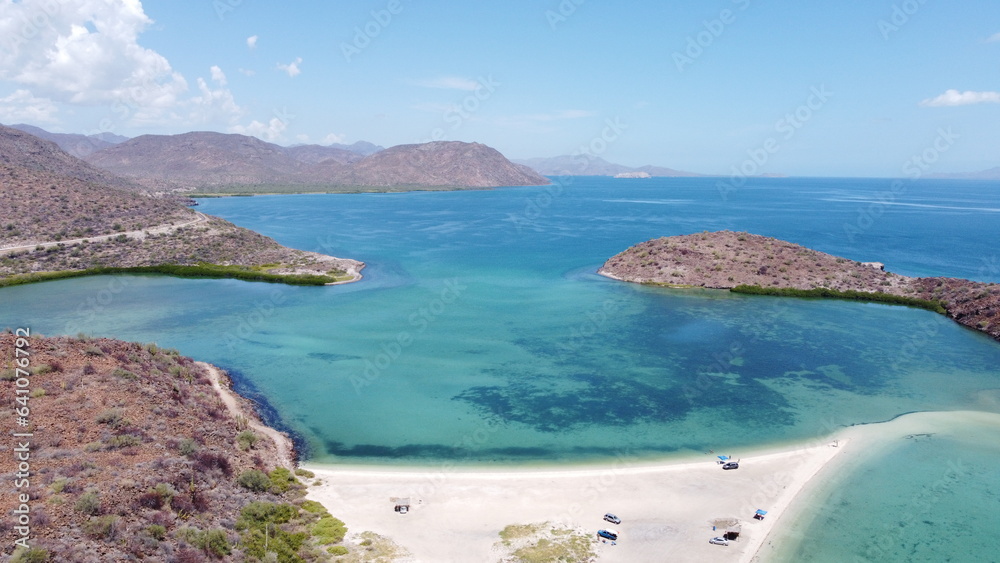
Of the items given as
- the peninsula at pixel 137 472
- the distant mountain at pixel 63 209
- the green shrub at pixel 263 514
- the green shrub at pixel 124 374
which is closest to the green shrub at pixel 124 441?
the peninsula at pixel 137 472

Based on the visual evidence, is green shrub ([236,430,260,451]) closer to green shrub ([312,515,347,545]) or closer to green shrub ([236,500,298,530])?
green shrub ([236,500,298,530])

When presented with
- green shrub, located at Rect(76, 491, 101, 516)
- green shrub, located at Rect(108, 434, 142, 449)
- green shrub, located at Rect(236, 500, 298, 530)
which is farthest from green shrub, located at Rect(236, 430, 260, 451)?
green shrub, located at Rect(76, 491, 101, 516)

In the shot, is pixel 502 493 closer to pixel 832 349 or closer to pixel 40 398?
pixel 40 398

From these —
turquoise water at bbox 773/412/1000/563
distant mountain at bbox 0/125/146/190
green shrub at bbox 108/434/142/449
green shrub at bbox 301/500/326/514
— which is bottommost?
turquoise water at bbox 773/412/1000/563

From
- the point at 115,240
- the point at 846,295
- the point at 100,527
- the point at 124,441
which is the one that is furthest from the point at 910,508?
the point at 115,240

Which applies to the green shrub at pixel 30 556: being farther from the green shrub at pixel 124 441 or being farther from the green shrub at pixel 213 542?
the green shrub at pixel 124 441

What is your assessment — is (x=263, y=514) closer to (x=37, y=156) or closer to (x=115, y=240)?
(x=115, y=240)

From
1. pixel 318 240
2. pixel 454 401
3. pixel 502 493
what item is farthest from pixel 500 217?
pixel 502 493
